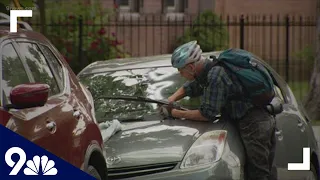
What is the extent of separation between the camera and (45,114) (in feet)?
20.0

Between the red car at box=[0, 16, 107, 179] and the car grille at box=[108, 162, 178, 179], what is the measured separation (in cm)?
56

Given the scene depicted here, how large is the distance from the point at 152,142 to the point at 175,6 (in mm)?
19887

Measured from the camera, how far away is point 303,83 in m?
26.8

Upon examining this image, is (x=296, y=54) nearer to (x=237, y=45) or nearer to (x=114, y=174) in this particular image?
(x=237, y=45)

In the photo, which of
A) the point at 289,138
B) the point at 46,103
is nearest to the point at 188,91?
the point at 289,138

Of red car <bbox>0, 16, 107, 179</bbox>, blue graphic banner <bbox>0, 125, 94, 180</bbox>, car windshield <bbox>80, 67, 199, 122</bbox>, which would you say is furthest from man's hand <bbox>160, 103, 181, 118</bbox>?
blue graphic banner <bbox>0, 125, 94, 180</bbox>

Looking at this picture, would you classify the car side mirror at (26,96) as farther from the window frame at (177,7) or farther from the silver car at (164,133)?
the window frame at (177,7)

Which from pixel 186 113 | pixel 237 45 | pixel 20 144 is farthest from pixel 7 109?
pixel 237 45

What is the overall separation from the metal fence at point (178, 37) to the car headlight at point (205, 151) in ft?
35.1

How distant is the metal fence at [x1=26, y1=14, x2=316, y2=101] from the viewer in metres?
18.8

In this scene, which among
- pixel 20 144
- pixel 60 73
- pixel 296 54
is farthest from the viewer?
pixel 296 54

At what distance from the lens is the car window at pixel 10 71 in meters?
5.82

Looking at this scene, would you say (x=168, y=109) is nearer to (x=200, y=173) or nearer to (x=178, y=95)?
(x=178, y=95)

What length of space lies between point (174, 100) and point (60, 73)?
1711mm
